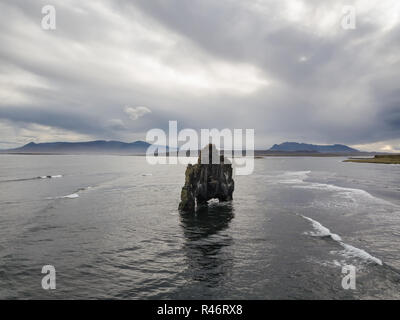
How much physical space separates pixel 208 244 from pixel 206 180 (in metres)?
19.1

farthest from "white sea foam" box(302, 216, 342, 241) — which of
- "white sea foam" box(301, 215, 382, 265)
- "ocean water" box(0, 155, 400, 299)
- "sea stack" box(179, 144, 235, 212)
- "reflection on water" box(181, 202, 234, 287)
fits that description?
"sea stack" box(179, 144, 235, 212)

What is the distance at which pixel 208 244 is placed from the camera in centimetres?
2448

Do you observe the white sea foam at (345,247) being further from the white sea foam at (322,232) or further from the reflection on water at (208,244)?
the reflection on water at (208,244)

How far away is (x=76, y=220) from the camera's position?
33781 millimetres

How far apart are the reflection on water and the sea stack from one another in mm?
2858

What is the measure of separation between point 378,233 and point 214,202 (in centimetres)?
2644

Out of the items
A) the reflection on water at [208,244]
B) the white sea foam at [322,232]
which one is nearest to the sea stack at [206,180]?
the reflection on water at [208,244]

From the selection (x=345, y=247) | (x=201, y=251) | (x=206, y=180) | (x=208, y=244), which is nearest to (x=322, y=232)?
(x=345, y=247)

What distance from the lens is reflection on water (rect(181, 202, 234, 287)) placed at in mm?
18362

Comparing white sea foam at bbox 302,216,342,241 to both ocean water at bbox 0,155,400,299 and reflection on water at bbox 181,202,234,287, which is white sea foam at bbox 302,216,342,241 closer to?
ocean water at bbox 0,155,400,299

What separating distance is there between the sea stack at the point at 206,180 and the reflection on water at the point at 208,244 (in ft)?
9.38
